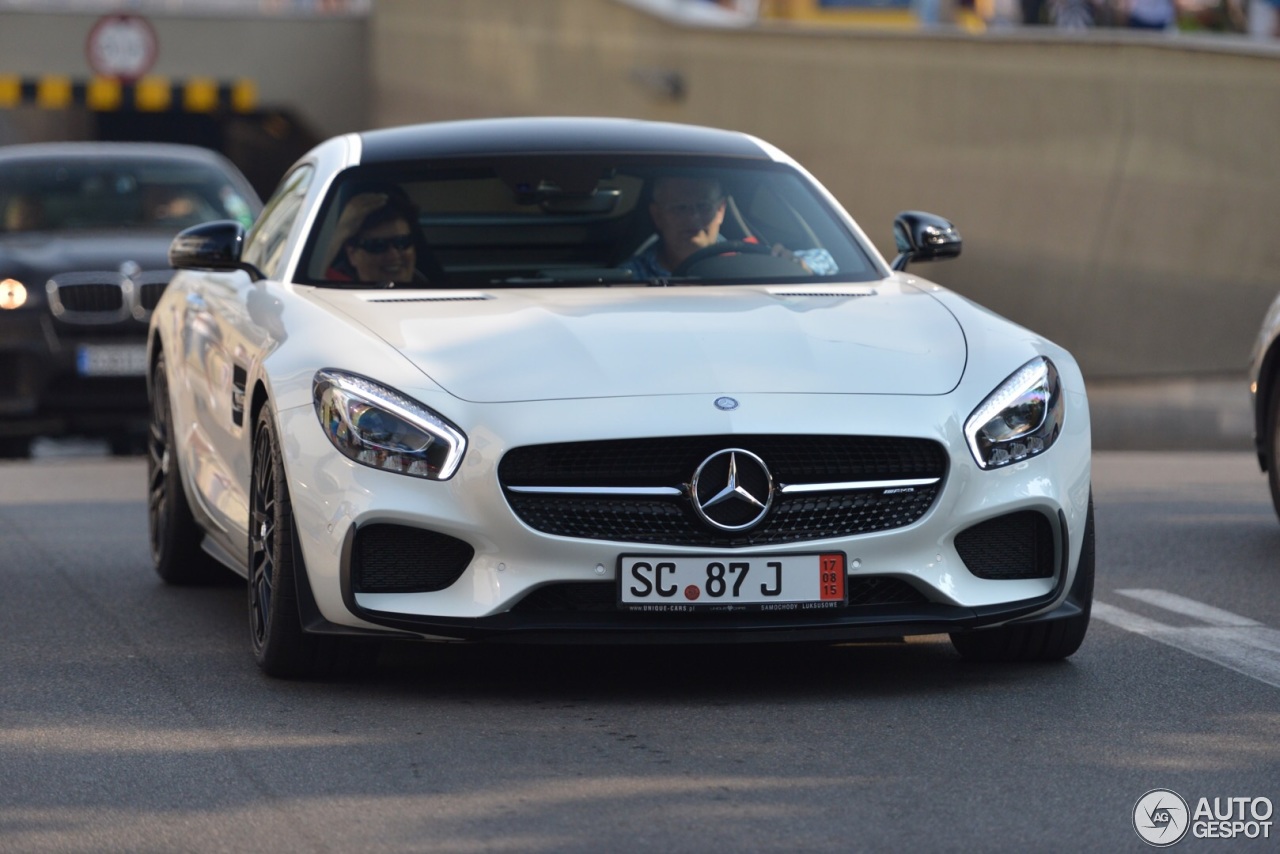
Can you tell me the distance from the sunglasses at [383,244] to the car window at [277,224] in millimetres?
272

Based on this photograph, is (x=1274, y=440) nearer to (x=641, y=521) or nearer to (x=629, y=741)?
(x=641, y=521)

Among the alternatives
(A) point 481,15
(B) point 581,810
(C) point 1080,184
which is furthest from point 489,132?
(A) point 481,15

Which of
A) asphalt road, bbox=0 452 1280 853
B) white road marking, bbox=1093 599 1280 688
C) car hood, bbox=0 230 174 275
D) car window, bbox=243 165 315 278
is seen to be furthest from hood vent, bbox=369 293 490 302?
car hood, bbox=0 230 174 275

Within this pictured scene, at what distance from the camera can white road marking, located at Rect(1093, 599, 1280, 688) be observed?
6.83 metres

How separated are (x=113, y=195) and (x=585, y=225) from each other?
323 inches

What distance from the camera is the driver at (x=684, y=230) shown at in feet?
24.8

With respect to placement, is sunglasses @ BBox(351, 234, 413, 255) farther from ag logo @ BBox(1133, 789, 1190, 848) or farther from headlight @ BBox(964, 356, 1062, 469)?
ag logo @ BBox(1133, 789, 1190, 848)

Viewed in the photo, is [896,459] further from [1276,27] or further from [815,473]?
[1276,27]

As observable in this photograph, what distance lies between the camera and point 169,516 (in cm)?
861

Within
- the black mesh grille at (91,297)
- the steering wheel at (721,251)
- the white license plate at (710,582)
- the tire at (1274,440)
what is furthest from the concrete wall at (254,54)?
the white license plate at (710,582)

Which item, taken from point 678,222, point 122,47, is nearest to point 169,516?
point 678,222

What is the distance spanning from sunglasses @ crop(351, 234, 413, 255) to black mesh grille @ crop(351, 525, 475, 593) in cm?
166

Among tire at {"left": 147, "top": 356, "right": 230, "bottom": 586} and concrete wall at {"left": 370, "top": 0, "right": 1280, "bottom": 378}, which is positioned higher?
tire at {"left": 147, "top": 356, "right": 230, "bottom": 586}

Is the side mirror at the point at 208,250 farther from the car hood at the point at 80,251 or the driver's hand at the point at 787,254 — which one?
the car hood at the point at 80,251
